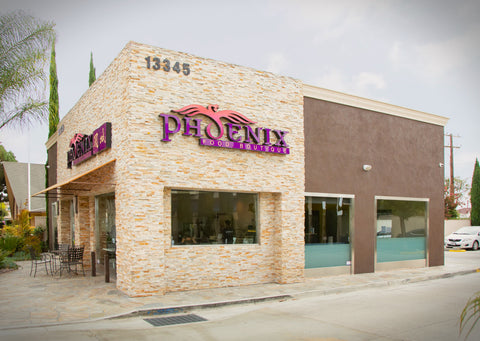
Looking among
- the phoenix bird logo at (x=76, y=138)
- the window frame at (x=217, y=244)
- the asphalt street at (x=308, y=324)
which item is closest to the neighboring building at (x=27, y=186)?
the phoenix bird logo at (x=76, y=138)

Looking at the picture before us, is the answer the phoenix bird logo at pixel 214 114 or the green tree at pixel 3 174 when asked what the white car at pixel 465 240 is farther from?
the green tree at pixel 3 174

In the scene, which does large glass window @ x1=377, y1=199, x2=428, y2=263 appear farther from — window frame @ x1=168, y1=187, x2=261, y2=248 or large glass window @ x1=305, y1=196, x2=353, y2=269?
window frame @ x1=168, y1=187, x2=261, y2=248

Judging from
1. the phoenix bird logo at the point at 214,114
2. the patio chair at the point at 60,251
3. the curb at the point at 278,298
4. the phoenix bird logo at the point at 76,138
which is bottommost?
the curb at the point at 278,298

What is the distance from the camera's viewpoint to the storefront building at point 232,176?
11.0 m

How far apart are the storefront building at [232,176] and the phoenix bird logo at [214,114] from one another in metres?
0.03

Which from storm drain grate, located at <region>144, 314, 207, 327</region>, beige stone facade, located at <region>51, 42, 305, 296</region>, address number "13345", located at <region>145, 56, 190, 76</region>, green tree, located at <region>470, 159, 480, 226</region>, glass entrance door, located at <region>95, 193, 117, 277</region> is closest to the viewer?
storm drain grate, located at <region>144, 314, 207, 327</region>

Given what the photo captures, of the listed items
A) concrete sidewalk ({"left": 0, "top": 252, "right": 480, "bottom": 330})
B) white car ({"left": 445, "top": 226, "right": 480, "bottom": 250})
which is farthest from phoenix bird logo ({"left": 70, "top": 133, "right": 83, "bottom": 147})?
white car ({"left": 445, "top": 226, "right": 480, "bottom": 250})

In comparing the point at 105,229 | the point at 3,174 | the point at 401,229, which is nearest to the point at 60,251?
the point at 105,229

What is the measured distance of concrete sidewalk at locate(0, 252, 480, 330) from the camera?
8883 millimetres

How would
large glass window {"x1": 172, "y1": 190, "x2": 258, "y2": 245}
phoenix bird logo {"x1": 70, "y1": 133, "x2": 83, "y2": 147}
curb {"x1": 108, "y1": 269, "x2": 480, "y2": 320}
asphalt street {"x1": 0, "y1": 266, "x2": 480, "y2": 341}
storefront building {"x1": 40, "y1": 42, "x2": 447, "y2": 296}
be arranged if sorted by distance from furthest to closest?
phoenix bird logo {"x1": 70, "y1": 133, "x2": 83, "y2": 147} → large glass window {"x1": 172, "y1": 190, "x2": 258, "y2": 245} → storefront building {"x1": 40, "y1": 42, "x2": 447, "y2": 296} → curb {"x1": 108, "y1": 269, "x2": 480, "y2": 320} → asphalt street {"x1": 0, "y1": 266, "x2": 480, "y2": 341}

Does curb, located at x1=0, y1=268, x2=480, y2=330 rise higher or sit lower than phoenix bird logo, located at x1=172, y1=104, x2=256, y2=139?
lower

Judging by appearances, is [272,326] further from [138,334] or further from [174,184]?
[174,184]

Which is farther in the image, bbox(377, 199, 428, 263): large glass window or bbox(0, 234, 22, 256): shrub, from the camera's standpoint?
bbox(0, 234, 22, 256): shrub

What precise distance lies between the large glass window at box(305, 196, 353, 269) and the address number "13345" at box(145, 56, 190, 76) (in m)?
5.66
